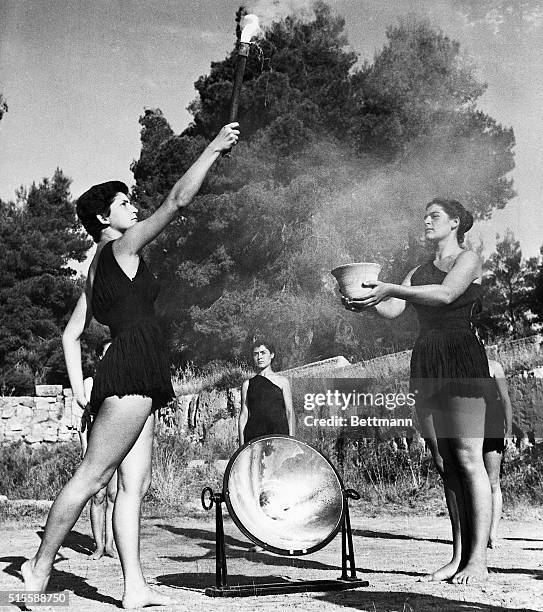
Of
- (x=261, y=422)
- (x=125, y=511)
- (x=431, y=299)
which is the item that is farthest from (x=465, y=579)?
(x=261, y=422)

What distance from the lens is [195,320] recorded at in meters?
4.82

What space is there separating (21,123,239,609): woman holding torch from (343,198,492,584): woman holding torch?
64cm

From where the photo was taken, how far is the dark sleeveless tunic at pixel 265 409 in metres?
3.94

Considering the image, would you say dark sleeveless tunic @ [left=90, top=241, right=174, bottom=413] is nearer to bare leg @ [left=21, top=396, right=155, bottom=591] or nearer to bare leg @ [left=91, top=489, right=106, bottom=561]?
bare leg @ [left=21, top=396, right=155, bottom=591]

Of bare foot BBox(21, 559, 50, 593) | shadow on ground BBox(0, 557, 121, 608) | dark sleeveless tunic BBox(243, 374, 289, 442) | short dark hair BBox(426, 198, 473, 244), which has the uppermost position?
short dark hair BBox(426, 198, 473, 244)

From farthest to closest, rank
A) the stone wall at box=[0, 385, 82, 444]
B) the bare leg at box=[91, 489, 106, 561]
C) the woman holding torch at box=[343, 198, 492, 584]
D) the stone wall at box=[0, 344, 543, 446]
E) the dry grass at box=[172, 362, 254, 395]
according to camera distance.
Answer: the stone wall at box=[0, 385, 82, 444], the dry grass at box=[172, 362, 254, 395], the stone wall at box=[0, 344, 543, 446], the bare leg at box=[91, 489, 106, 561], the woman holding torch at box=[343, 198, 492, 584]

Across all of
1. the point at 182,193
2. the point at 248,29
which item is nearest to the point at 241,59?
the point at 248,29

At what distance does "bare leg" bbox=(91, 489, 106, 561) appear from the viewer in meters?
3.59

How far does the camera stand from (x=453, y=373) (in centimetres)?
279

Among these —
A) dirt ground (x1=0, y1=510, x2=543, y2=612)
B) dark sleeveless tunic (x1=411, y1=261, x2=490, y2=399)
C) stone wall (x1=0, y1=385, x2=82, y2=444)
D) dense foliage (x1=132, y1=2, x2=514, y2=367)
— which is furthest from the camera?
stone wall (x1=0, y1=385, x2=82, y2=444)

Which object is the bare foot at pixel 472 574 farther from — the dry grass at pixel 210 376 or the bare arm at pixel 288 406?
the dry grass at pixel 210 376

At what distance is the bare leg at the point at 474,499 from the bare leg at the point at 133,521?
34.5 inches

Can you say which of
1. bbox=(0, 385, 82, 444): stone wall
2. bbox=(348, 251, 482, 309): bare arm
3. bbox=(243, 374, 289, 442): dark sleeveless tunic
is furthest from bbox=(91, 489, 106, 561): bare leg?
bbox=(0, 385, 82, 444): stone wall

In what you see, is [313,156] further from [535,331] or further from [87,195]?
[87,195]
